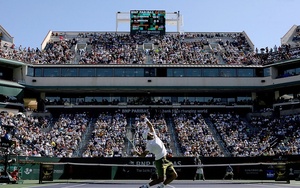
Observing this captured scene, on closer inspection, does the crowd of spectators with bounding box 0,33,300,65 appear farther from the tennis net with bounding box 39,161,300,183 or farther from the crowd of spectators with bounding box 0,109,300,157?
the tennis net with bounding box 39,161,300,183

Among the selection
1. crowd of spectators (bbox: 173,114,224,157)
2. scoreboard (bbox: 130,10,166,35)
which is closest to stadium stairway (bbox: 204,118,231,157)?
crowd of spectators (bbox: 173,114,224,157)

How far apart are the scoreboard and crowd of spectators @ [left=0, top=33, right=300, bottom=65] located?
154 centimetres

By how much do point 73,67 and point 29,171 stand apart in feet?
85.3

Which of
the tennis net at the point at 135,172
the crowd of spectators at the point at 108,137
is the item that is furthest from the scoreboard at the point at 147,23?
the tennis net at the point at 135,172

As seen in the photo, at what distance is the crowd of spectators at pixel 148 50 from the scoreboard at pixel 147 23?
5.04 ft

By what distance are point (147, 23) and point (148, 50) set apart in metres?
9.06

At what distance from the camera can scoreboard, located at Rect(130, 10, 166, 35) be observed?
7669 centimetres

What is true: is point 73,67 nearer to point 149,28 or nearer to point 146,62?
point 146,62

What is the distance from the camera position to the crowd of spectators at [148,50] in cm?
6506

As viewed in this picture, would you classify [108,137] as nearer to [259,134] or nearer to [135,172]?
[135,172]

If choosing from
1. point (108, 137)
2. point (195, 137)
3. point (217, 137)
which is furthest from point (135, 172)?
point (217, 137)

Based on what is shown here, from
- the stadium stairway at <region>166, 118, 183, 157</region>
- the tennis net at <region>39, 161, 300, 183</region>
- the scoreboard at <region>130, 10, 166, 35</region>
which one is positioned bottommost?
the tennis net at <region>39, 161, 300, 183</region>

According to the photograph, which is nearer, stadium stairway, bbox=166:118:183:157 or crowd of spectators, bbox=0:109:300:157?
crowd of spectators, bbox=0:109:300:157

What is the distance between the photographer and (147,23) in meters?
77.4
